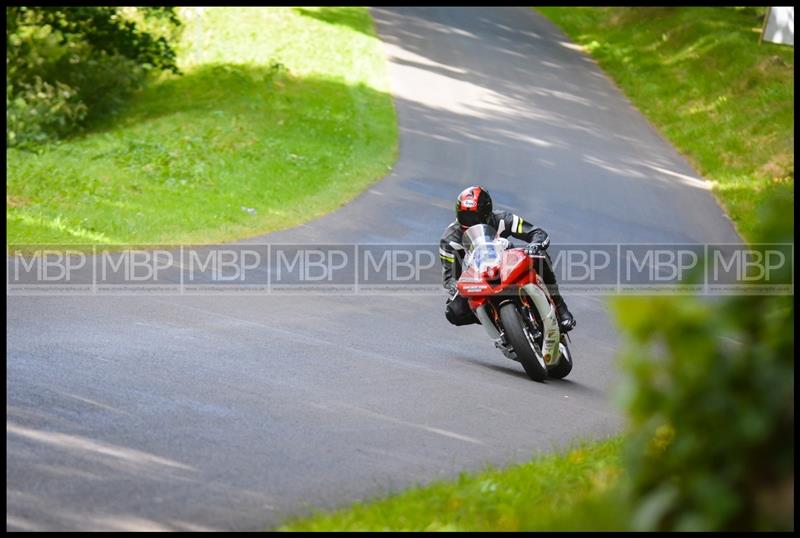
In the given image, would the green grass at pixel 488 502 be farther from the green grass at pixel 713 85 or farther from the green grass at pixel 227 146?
the green grass at pixel 713 85

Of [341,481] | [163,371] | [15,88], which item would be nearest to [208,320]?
[163,371]

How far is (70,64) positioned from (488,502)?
28.2 m

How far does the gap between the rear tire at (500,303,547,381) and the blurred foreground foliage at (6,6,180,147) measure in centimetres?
1775

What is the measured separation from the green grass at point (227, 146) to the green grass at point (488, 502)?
10.4 metres

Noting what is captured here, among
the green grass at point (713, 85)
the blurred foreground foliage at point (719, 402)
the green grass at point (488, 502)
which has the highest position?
the green grass at point (713, 85)

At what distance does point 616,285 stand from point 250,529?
13484mm

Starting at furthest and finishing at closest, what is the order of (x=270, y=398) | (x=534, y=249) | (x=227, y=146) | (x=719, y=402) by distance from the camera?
(x=227, y=146)
(x=534, y=249)
(x=270, y=398)
(x=719, y=402)

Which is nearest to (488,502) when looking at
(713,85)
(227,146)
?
(227,146)

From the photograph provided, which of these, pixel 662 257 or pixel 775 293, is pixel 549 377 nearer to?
pixel 775 293

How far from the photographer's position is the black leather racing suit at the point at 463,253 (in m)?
11.6

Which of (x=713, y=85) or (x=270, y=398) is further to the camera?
(x=713, y=85)

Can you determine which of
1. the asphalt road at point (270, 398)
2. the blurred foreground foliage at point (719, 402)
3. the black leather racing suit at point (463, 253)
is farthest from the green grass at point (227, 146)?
the blurred foreground foliage at point (719, 402)

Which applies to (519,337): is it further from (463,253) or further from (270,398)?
(270,398)

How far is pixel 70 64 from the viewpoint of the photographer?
31984mm
